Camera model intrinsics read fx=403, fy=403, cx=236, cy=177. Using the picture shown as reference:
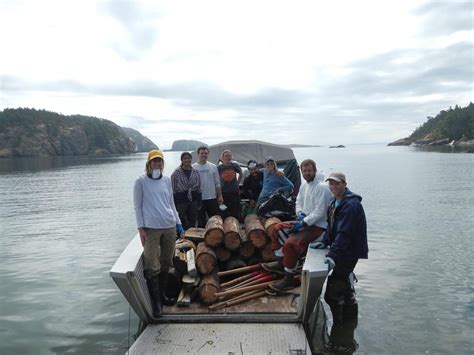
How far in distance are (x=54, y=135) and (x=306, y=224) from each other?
407ft

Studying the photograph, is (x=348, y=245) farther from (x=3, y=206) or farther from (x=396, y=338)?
(x=3, y=206)

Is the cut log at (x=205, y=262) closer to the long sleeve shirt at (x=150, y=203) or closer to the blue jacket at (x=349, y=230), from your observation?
the long sleeve shirt at (x=150, y=203)

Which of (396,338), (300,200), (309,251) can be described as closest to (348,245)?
(309,251)

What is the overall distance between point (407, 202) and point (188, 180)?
49.2 ft

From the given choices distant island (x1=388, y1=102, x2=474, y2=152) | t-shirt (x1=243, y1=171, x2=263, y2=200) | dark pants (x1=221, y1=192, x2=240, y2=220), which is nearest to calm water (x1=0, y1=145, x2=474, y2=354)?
dark pants (x1=221, y1=192, x2=240, y2=220)

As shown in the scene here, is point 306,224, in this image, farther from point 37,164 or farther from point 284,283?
point 37,164

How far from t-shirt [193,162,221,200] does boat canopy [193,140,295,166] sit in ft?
11.8

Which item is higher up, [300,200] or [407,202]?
[300,200]

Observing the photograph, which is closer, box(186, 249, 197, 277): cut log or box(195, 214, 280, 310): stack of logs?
box(195, 214, 280, 310): stack of logs

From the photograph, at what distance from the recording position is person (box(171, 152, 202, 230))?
23.9 ft

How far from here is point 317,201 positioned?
5547 millimetres

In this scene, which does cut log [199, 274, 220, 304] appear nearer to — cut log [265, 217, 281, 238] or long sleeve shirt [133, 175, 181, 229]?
long sleeve shirt [133, 175, 181, 229]

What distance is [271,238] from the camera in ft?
20.9

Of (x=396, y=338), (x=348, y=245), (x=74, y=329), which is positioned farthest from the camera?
(x=74, y=329)
